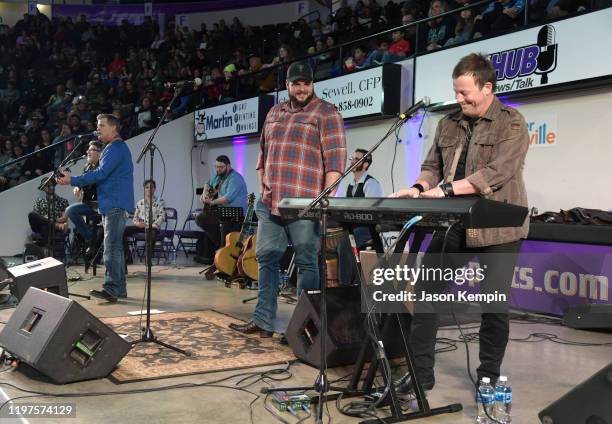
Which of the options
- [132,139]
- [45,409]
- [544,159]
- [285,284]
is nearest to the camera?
[45,409]

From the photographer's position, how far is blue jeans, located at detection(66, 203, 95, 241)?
801cm

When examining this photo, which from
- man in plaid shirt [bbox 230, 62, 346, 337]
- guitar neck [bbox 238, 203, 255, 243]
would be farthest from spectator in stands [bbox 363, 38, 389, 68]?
man in plaid shirt [bbox 230, 62, 346, 337]

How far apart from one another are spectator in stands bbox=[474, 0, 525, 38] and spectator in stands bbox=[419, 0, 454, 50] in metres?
0.67

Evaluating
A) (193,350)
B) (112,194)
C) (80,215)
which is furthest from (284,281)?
(193,350)

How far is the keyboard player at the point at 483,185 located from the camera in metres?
2.76

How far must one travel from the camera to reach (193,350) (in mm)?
3879

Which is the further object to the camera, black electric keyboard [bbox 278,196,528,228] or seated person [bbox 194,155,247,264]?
seated person [bbox 194,155,247,264]

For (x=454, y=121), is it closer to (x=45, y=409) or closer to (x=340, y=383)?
Answer: (x=340, y=383)

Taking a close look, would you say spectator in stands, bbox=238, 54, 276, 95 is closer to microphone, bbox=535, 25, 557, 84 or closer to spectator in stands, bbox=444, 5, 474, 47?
spectator in stands, bbox=444, 5, 474, 47

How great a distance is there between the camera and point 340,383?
127 inches

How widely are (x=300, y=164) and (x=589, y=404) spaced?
2.47 m

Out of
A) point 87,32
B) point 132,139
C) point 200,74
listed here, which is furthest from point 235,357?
point 87,32

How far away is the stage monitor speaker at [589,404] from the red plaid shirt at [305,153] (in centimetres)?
230

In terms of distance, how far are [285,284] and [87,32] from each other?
515 inches
